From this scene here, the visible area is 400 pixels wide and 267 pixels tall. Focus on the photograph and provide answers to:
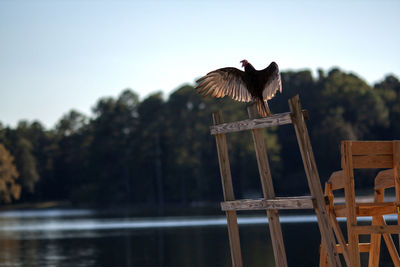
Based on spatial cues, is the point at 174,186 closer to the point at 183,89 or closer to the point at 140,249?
the point at 183,89

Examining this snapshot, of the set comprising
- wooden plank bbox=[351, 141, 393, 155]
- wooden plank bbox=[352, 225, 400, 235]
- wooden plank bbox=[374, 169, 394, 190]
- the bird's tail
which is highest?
the bird's tail

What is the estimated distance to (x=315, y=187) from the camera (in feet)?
25.3

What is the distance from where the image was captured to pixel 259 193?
3120 inches

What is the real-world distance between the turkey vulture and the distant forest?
6545 centimetres

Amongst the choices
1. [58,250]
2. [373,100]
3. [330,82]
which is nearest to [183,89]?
[330,82]

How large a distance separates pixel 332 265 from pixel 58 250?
20103 mm

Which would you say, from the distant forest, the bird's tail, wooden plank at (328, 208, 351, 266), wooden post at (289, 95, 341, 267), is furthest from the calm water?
the distant forest

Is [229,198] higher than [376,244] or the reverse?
higher

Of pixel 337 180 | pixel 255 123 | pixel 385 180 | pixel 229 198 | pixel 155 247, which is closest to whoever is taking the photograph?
pixel 255 123

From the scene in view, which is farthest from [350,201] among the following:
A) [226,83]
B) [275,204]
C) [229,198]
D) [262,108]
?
[226,83]

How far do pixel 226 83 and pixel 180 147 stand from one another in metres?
75.1

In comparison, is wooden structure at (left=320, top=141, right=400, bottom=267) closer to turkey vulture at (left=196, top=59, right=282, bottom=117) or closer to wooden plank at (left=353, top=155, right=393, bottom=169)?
wooden plank at (left=353, top=155, right=393, bottom=169)

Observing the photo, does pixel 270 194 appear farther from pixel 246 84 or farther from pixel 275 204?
pixel 246 84

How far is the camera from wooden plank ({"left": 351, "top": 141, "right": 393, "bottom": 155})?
27.3ft
